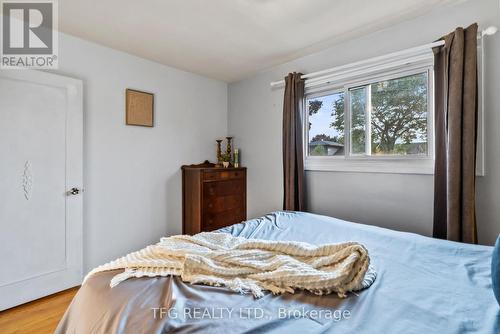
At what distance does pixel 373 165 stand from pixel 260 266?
1681 millimetres

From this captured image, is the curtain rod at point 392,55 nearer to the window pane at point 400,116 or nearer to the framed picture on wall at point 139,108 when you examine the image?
the window pane at point 400,116

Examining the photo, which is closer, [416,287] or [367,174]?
[416,287]

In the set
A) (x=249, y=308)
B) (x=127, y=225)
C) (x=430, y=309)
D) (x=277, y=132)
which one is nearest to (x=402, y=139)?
(x=277, y=132)

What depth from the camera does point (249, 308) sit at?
0.85 m

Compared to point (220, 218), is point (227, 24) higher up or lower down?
higher up

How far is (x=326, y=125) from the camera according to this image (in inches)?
107

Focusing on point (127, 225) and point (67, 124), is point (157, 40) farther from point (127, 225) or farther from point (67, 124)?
point (127, 225)

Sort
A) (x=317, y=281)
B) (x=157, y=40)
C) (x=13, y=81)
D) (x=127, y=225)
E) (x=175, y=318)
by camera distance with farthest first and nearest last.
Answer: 1. (x=127, y=225)
2. (x=157, y=40)
3. (x=13, y=81)
4. (x=317, y=281)
5. (x=175, y=318)

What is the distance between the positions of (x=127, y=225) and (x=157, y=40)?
1.91 meters

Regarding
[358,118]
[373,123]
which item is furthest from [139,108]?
[373,123]

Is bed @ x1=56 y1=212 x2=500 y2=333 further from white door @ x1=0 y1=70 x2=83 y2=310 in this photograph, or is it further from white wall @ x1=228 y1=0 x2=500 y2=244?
white door @ x1=0 y1=70 x2=83 y2=310

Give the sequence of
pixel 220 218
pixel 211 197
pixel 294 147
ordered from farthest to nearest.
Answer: pixel 220 218 → pixel 211 197 → pixel 294 147

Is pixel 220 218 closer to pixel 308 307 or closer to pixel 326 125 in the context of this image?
pixel 326 125

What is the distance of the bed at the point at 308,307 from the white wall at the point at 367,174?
84 cm
